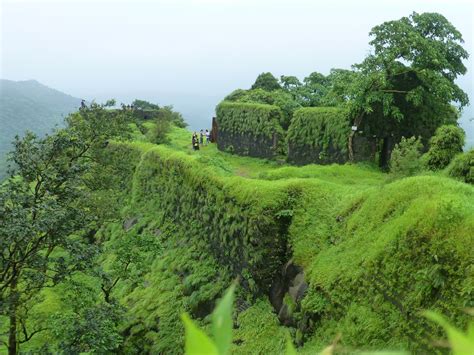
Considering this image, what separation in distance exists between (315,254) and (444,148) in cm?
652

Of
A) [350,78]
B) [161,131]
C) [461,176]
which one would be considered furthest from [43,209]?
[161,131]

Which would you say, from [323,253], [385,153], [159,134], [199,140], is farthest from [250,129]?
[323,253]

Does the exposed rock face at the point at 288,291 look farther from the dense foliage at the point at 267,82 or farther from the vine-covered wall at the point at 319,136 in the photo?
the dense foliage at the point at 267,82

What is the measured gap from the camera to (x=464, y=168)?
1135 cm

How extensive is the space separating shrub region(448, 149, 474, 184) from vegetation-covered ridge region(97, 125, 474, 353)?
6.52ft

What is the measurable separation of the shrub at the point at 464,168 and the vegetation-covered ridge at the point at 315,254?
199cm

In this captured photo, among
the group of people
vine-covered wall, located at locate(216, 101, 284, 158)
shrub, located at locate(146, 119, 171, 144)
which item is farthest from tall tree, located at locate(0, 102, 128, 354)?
shrub, located at locate(146, 119, 171, 144)

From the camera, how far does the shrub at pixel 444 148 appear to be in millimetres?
14680

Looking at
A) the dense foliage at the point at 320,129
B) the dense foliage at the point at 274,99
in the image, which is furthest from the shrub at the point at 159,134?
the dense foliage at the point at 320,129

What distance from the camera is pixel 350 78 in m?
21.9

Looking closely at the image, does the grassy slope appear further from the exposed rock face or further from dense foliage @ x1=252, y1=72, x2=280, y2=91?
dense foliage @ x1=252, y1=72, x2=280, y2=91

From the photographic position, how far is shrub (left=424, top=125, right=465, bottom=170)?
14680 mm

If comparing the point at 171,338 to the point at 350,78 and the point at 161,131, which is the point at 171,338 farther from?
the point at 161,131

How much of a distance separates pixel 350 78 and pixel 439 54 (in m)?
4.00
